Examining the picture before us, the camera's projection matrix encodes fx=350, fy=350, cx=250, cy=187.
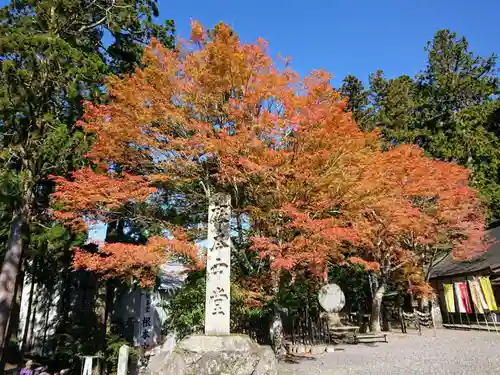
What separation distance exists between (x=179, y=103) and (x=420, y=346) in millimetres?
11951

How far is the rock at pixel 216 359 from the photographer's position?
661cm

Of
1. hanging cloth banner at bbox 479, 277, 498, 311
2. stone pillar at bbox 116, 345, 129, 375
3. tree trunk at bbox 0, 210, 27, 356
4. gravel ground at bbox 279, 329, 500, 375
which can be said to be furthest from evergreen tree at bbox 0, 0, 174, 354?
hanging cloth banner at bbox 479, 277, 498, 311

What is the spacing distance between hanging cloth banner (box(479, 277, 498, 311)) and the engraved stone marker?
15472 millimetres

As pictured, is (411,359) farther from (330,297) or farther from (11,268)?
(11,268)

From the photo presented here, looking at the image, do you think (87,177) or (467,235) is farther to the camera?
(467,235)

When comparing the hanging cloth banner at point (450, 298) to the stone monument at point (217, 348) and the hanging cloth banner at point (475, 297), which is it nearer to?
the hanging cloth banner at point (475, 297)

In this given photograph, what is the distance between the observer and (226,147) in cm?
1022

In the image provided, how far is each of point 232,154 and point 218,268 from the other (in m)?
3.91

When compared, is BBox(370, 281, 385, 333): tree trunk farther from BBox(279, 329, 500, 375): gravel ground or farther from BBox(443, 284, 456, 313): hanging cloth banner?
BBox(443, 284, 456, 313): hanging cloth banner

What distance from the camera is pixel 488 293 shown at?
55.8 feet

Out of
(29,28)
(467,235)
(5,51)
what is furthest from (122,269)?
(467,235)

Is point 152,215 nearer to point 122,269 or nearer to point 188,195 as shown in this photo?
point 188,195

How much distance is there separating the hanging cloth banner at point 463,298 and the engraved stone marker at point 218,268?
52.5ft

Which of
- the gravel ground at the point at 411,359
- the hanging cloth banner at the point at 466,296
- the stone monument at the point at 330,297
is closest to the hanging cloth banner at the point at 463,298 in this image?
the hanging cloth banner at the point at 466,296
